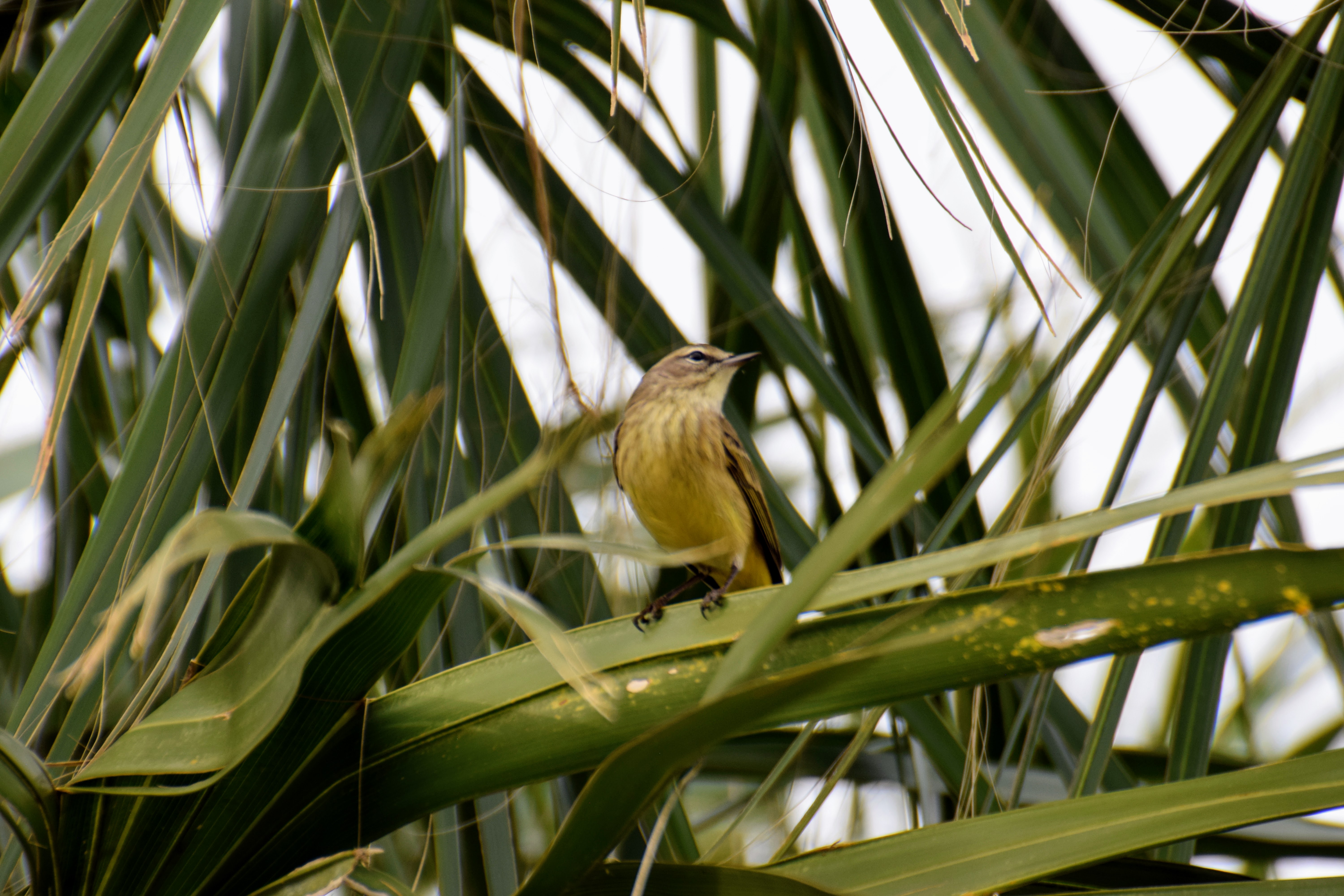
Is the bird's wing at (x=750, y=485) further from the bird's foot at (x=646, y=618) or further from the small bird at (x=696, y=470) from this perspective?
the bird's foot at (x=646, y=618)

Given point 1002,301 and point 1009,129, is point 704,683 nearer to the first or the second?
point 1002,301

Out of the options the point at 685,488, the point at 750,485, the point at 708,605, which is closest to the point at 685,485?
the point at 685,488

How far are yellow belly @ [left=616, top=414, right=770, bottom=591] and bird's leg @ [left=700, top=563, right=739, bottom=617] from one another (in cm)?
2

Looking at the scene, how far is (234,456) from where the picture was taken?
1.51 m

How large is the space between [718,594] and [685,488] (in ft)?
2.69

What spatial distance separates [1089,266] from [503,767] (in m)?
1.05

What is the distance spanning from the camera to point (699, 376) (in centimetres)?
253

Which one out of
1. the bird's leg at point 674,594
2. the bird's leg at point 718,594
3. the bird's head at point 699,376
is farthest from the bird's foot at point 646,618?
the bird's head at point 699,376

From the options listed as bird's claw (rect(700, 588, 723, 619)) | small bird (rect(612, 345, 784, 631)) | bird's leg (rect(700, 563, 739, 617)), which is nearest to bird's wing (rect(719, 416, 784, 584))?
small bird (rect(612, 345, 784, 631))

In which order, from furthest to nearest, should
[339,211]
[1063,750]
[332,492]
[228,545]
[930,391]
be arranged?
1. [930,391]
2. [1063,750]
3. [339,211]
4. [332,492]
5. [228,545]

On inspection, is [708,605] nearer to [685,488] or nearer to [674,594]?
[674,594]

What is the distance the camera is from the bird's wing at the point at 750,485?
235 cm

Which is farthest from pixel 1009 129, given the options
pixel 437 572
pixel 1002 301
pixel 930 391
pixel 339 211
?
pixel 437 572

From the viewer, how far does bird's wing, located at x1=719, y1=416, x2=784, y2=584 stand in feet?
7.72
